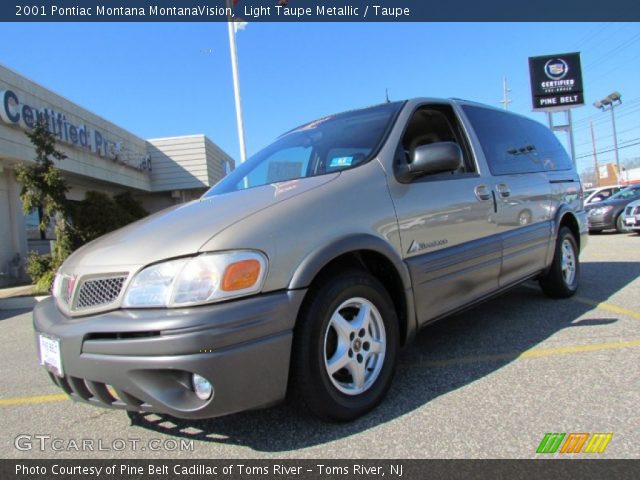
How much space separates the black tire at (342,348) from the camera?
229 cm

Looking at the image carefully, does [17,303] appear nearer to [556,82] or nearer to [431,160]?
[431,160]

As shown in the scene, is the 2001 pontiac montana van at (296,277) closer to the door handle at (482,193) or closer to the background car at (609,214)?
the door handle at (482,193)

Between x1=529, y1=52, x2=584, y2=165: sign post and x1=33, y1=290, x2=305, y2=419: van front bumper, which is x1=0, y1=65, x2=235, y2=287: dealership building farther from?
x1=529, y1=52, x2=584, y2=165: sign post

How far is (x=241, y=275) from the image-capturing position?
7.02 ft

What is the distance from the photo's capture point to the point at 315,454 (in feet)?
7.37

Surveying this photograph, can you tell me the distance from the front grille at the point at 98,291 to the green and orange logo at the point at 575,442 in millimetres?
2066

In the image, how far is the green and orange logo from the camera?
2.15 m

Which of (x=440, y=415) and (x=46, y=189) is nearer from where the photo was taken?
(x=440, y=415)

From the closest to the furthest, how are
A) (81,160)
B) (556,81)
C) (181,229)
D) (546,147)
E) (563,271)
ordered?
(181,229)
(563,271)
(546,147)
(81,160)
(556,81)

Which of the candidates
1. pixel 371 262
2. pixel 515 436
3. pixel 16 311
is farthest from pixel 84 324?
pixel 16 311

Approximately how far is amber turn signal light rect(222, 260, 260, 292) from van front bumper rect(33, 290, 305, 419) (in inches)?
2.8

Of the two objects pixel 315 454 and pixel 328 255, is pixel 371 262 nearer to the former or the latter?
pixel 328 255

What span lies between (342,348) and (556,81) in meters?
29.1

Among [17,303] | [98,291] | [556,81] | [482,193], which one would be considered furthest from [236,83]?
[556,81]
